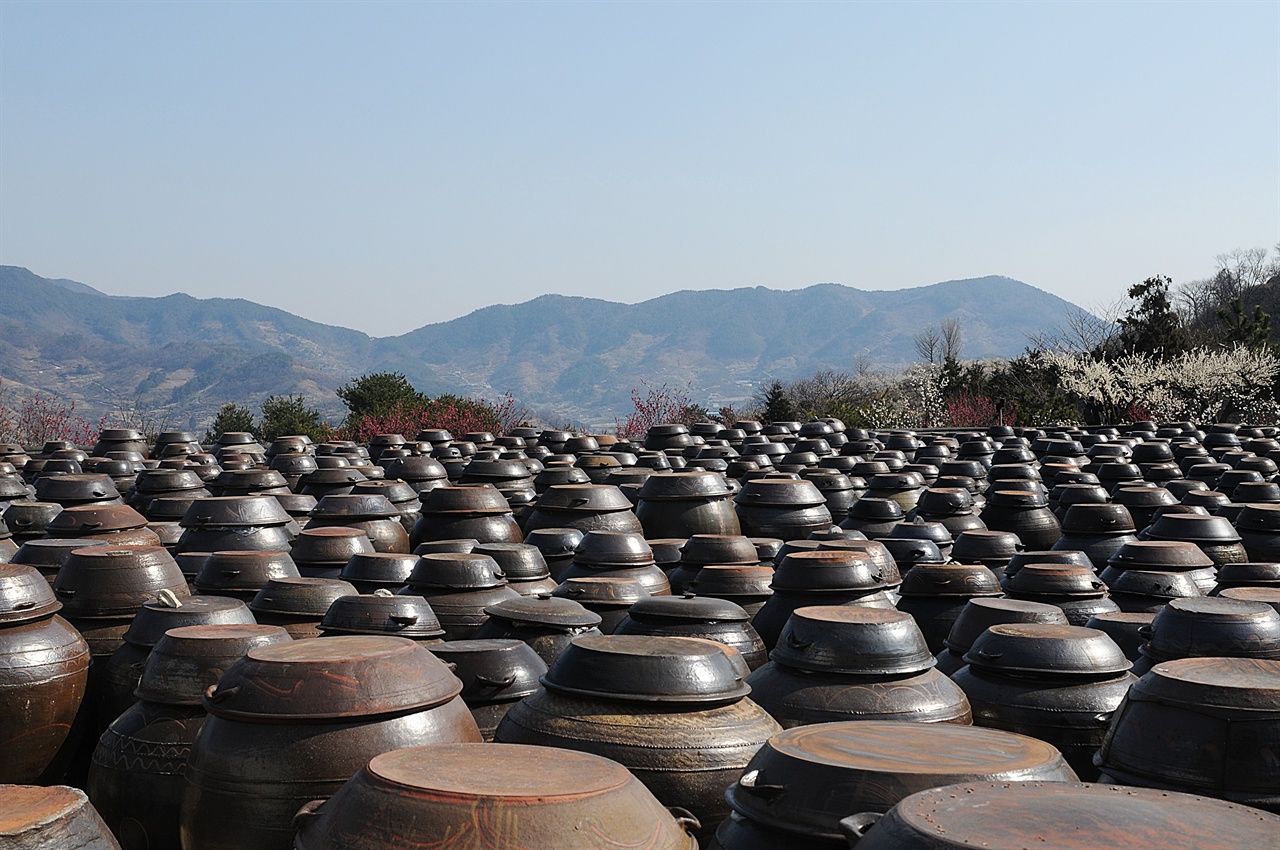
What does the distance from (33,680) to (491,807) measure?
15.5ft

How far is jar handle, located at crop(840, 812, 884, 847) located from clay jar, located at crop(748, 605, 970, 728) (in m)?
2.41

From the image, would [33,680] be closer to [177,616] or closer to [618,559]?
[177,616]

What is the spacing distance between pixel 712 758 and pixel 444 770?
5.50 feet

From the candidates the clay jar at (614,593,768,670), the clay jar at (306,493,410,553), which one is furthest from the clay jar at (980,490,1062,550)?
the clay jar at (614,593,768,670)

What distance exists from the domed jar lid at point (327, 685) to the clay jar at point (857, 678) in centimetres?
172

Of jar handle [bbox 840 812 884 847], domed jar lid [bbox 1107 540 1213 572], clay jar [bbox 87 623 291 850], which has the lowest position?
clay jar [bbox 87 623 291 850]

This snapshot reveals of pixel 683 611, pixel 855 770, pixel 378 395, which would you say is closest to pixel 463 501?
pixel 683 611

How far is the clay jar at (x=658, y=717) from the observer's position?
5129mm

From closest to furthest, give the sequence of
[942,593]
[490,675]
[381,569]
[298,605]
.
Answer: [490,675], [298,605], [381,569], [942,593]

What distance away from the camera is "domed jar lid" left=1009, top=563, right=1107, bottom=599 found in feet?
27.7

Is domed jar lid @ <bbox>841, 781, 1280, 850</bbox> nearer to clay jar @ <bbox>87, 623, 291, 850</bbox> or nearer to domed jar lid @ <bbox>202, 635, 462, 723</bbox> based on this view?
domed jar lid @ <bbox>202, 635, 462, 723</bbox>

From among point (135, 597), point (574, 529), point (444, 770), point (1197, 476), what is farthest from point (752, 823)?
point (1197, 476)

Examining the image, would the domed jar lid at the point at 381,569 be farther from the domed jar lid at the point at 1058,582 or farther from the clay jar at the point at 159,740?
the domed jar lid at the point at 1058,582

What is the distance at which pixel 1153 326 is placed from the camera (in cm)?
3925
